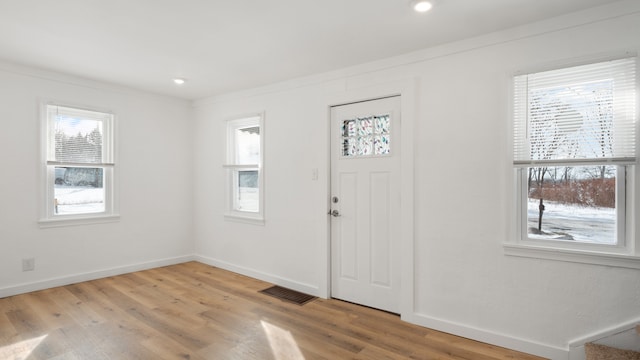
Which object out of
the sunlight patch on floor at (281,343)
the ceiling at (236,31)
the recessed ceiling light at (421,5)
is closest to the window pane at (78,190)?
the ceiling at (236,31)

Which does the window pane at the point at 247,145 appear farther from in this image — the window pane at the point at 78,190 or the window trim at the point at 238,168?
the window pane at the point at 78,190

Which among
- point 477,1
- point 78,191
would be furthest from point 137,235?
point 477,1

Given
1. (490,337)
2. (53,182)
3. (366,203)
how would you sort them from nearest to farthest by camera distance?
1. (490,337)
2. (366,203)
3. (53,182)

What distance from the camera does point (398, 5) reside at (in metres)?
2.34

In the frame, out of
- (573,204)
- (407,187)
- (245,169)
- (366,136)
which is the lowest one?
(573,204)

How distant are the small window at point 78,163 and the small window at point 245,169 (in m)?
1.53

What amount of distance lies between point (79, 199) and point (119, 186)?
1.54 ft

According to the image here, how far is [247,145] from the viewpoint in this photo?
4.74m

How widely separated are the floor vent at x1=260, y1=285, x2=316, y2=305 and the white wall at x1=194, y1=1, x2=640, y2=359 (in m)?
0.12

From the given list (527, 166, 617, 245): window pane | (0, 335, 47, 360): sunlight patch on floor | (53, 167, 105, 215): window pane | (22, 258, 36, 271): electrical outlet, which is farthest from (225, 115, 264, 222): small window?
(527, 166, 617, 245): window pane

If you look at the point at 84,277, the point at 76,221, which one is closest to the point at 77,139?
the point at 76,221

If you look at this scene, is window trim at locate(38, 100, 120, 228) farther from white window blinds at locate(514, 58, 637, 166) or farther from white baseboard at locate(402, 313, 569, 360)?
white window blinds at locate(514, 58, 637, 166)

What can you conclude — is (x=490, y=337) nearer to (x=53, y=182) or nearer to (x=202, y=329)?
(x=202, y=329)

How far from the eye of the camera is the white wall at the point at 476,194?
2395 millimetres
